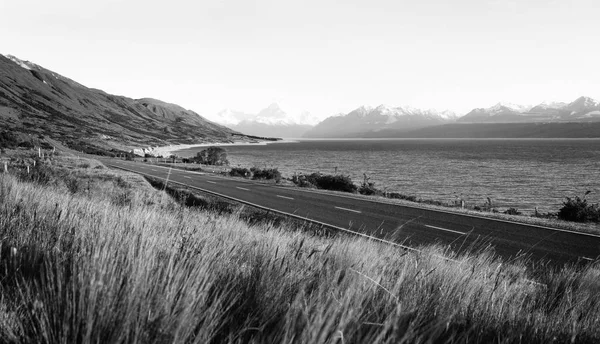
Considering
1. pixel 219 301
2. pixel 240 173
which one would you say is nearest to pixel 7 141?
pixel 240 173

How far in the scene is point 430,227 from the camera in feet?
50.0

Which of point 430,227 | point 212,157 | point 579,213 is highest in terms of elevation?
point 212,157

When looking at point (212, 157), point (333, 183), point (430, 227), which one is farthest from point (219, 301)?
point (212, 157)

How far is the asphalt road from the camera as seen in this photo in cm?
1168

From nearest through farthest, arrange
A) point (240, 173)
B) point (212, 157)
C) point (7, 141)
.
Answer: point (240, 173) → point (7, 141) → point (212, 157)

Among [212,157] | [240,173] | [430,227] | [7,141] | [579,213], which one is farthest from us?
[212,157]

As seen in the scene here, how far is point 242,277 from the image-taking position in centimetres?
296

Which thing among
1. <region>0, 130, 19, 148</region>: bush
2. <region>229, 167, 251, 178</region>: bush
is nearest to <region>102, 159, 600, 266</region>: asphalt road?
<region>229, 167, 251, 178</region>: bush

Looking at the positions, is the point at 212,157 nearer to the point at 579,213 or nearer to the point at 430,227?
the point at 579,213

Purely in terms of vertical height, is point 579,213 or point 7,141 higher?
point 7,141

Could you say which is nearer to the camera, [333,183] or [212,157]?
→ [333,183]

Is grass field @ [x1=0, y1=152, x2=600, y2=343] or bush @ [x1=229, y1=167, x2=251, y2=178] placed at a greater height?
grass field @ [x1=0, y1=152, x2=600, y2=343]

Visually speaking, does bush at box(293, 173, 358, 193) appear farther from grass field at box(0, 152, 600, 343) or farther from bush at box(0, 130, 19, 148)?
→ bush at box(0, 130, 19, 148)

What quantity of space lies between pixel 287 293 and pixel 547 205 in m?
38.4
